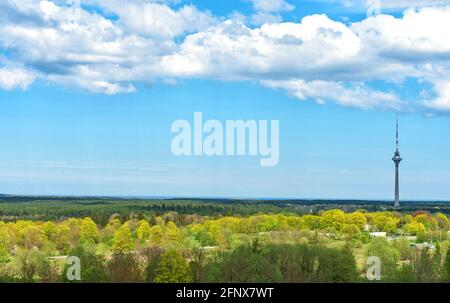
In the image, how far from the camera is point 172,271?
2282 inches

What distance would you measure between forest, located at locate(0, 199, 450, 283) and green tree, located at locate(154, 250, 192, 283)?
90 millimetres

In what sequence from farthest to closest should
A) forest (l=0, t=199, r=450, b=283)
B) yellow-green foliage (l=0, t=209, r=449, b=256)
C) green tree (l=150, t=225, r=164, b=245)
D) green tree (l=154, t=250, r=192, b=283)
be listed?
1. green tree (l=150, t=225, r=164, b=245)
2. yellow-green foliage (l=0, t=209, r=449, b=256)
3. forest (l=0, t=199, r=450, b=283)
4. green tree (l=154, t=250, r=192, b=283)

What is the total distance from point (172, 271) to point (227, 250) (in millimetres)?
43019

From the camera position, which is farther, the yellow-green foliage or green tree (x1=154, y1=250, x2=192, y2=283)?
the yellow-green foliage

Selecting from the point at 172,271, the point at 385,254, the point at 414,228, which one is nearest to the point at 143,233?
the point at 385,254

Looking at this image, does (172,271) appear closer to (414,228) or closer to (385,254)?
(385,254)

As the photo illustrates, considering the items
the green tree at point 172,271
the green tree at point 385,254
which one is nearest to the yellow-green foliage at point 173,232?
the green tree at point 385,254

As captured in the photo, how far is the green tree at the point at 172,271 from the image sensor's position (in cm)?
5697

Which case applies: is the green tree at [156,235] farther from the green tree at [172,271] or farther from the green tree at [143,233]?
the green tree at [172,271]

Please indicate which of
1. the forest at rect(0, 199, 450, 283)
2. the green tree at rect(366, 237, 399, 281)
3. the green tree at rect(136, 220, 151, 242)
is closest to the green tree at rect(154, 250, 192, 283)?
the forest at rect(0, 199, 450, 283)

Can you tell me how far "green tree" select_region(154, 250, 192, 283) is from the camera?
5697 centimetres

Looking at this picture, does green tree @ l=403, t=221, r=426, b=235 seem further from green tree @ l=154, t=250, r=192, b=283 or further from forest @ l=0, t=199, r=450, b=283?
green tree @ l=154, t=250, r=192, b=283
